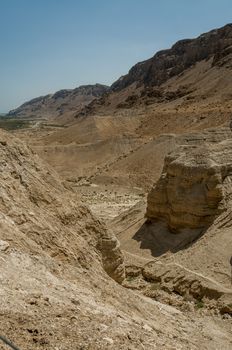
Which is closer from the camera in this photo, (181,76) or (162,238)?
(162,238)

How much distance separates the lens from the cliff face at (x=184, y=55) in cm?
8978

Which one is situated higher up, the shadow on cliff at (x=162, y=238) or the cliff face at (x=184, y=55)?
the cliff face at (x=184, y=55)

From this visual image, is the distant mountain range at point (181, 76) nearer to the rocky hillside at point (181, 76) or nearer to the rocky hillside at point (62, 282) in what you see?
the rocky hillside at point (181, 76)

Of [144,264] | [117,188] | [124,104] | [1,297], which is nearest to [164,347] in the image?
[1,297]

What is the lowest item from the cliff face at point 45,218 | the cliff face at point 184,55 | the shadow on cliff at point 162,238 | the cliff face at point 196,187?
the shadow on cliff at point 162,238

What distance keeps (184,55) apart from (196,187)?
89.0 meters

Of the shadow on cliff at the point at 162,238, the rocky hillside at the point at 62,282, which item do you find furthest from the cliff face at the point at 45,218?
the shadow on cliff at the point at 162,238

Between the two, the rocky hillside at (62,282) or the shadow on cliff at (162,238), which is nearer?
the rocky hillside at (62,282)

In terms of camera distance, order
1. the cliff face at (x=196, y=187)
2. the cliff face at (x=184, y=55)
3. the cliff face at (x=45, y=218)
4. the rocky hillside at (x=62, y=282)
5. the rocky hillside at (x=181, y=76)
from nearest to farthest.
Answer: the rocky hillside at (x=62, y=282)
the cliff face at (x=45, y=218)
the cliff face at (x=196, y=187)
the rocky hillside at (x=181, y=76)
the cliff face at (x=184, y=55)

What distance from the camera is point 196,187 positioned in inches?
651

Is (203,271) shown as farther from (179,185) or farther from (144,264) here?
(179,185)

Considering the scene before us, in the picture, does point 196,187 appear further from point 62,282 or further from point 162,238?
point 62,282

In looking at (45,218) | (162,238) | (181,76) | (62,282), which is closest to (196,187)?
(162,238)

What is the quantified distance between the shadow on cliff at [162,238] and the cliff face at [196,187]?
0.84ft
